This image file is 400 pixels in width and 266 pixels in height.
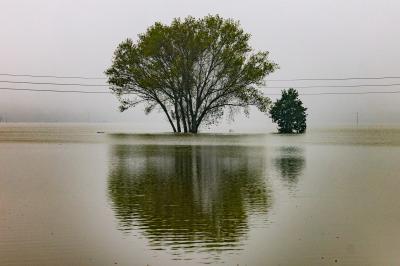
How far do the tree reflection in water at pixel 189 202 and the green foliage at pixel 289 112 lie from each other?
5635cm

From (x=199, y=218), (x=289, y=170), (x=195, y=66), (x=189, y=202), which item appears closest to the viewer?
(x=199, y=218)

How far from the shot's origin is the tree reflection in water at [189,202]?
391 inches

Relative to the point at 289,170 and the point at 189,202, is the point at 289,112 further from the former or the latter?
the point at 189,202

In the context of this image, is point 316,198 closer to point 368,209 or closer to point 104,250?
point 368,209

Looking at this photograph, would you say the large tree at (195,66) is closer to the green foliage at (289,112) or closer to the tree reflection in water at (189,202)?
the green foliage at (289,112)

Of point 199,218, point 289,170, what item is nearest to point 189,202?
point 199,218

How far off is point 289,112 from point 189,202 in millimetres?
68868

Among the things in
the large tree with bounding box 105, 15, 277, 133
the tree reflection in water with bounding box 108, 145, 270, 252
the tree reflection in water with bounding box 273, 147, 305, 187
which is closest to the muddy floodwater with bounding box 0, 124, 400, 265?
the tree reflection in water with bounding box 108, 145, 270, 252

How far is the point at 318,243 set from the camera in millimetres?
9484

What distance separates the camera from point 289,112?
81500 millimetres

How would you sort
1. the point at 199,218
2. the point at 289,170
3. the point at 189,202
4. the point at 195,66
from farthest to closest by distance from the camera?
the point at 195,66 → the point at 289,170 → the point at 189,202 → the point at 199,218

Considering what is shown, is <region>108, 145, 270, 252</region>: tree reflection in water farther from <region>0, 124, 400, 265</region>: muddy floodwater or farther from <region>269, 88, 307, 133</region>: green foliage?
<region>269, 88, 307, 133</region>: green foliage

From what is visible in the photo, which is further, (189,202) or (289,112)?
(289,112)

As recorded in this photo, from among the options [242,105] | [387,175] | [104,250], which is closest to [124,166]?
[387,175]
